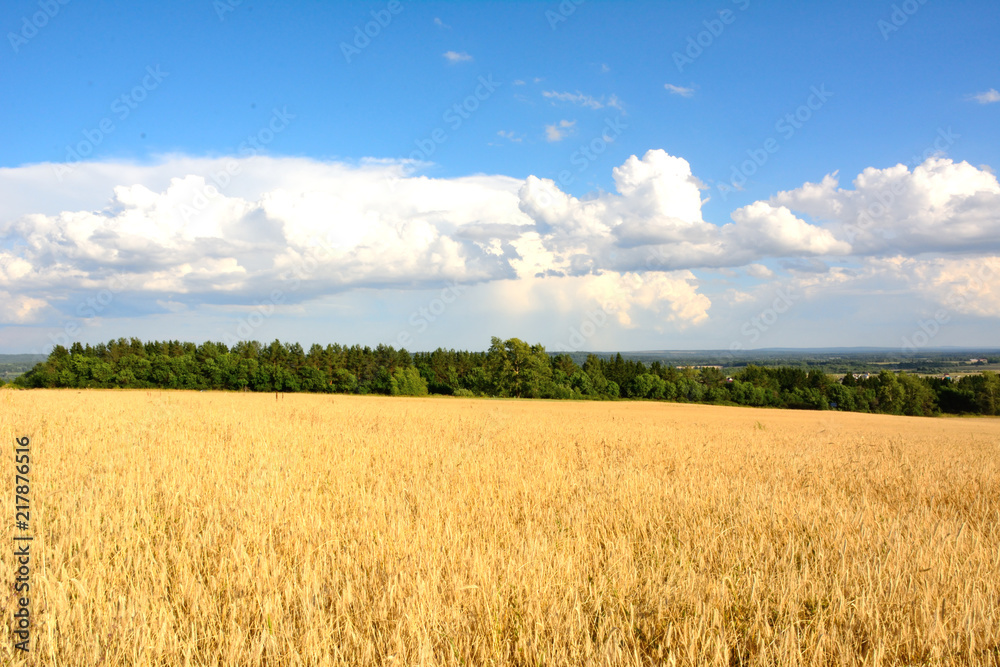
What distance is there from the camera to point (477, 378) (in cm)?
8100

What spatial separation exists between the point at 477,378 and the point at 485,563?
77.4 metres

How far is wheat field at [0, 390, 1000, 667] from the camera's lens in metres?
3.06

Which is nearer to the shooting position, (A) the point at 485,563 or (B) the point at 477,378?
(A) the point at 485,563

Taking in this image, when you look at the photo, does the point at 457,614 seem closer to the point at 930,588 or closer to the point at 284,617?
the point at 284,617

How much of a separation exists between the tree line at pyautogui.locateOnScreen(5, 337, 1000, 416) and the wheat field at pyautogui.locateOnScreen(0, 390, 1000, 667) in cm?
6866

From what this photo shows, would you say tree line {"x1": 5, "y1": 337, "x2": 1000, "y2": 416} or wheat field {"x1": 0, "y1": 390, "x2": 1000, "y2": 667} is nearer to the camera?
wheat field {"x1": 0, "y1": 390, "x2": 1000, "y2": 667}

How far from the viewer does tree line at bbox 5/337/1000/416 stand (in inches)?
2835

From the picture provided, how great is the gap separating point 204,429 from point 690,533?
9.57 m

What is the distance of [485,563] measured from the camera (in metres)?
3.89

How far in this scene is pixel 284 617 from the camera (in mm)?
3355

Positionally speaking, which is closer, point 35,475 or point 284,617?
point 284,617

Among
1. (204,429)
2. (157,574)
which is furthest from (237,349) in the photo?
(157,574)

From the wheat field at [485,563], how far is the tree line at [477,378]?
68663mm

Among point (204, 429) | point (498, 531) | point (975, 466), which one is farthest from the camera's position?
point (204, 429)
